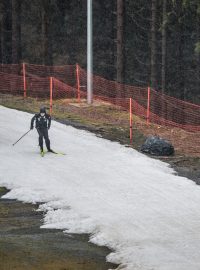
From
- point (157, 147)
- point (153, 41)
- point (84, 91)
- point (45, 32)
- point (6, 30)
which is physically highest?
point (6, 30)

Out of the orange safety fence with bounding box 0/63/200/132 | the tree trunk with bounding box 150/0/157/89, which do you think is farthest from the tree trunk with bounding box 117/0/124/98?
the tree trunk with bounding box 150/0/157/89

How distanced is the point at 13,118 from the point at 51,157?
752 centimetres

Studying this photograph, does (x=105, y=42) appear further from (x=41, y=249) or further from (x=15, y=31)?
(x=41, y=249)

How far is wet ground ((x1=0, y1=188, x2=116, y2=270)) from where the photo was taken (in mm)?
9945

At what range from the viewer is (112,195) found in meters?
15.4

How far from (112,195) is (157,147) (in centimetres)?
591

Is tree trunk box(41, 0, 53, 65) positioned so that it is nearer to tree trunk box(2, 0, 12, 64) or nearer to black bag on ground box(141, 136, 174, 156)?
tree trunk box(2, 0, 12, 64)

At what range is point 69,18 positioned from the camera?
4997 cm

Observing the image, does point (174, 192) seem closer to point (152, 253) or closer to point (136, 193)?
point (136, 193)

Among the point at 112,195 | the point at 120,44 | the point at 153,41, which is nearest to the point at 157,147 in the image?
the point at 112,195

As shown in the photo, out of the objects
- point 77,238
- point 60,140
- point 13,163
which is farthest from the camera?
point 60,140

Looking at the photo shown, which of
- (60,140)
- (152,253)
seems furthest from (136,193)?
(60,140)

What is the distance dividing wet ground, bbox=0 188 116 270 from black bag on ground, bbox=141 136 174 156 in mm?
8398

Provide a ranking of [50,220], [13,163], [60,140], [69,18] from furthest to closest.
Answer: [69,18] < [60,140] < [13,163] < [50,220]
